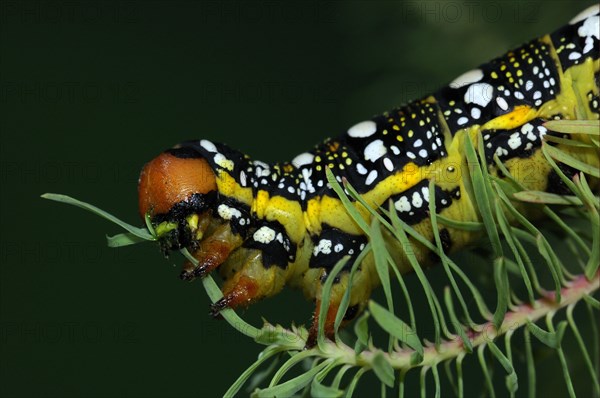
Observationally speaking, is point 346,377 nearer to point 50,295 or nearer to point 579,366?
point 579,366

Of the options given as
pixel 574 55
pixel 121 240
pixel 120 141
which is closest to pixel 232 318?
pixel 121 240

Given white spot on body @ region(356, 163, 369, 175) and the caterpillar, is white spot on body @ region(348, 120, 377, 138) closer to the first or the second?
the caterpillar

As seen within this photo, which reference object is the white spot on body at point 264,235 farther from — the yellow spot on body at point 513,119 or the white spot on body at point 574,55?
the white spot on body at point 574,55

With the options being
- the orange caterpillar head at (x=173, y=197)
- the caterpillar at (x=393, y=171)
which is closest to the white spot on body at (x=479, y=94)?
the caterpillar at (x=393, y=171)

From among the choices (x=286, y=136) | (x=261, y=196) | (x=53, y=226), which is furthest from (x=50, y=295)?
(x=261, y=196)

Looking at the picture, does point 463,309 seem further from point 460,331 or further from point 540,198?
point 540,198
